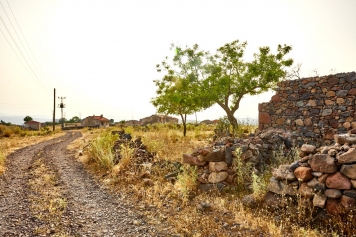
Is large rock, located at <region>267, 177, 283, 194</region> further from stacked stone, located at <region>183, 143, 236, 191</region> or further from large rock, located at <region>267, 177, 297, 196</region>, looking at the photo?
stacked stone, located at <region>183, 143, 236, 191</region>

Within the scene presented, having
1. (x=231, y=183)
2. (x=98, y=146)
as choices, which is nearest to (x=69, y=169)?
(x=98, y=146)

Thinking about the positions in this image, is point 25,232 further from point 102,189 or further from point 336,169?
point 336,169

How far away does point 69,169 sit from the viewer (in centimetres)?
866

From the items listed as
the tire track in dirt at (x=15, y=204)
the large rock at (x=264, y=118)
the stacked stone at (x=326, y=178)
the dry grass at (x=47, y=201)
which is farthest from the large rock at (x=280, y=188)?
the large rock at (x=264, y=118)

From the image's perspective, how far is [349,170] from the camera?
3.84 meters

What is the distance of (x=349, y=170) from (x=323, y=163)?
39 centimetres

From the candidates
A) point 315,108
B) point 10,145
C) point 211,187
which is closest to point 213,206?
point 211,187

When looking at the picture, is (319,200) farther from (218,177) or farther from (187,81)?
(187,81)

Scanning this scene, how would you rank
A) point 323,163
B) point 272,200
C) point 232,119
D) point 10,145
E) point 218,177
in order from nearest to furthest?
1. point 323,163
2. point 272,200
3. point 218,177
4. point 10,145
5. point 232,119

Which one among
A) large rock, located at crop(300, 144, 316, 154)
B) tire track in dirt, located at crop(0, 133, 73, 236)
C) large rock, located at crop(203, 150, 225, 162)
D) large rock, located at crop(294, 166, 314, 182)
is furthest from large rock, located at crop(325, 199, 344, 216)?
tire track in dirt, located at crop(0, 133, 73, 236)

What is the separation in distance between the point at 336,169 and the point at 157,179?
14.4 feet

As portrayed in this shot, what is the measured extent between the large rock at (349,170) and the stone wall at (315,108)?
554cm

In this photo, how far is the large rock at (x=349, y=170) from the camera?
3.79m

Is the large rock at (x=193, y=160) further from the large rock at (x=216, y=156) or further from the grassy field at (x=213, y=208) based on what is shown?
the large rock at (x=216, y=156)
